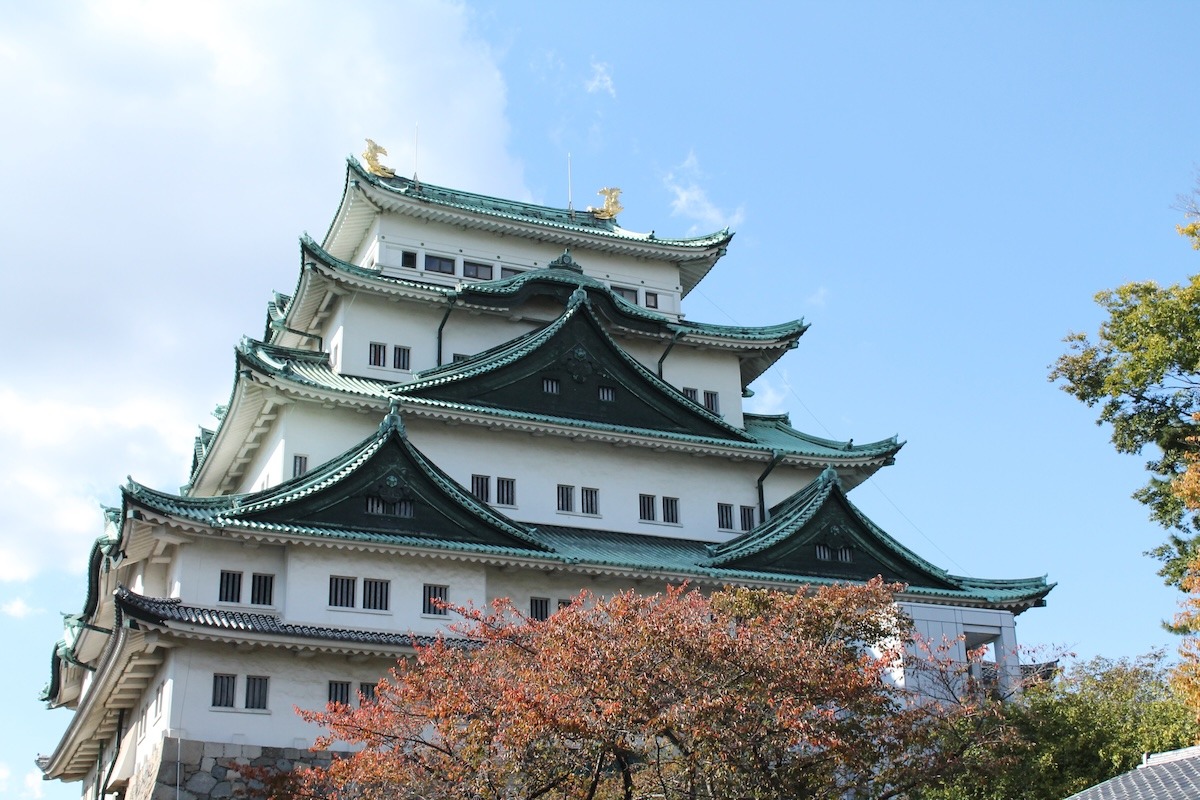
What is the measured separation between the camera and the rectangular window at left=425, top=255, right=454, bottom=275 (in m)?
44.2

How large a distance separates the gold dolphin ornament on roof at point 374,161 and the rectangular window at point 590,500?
498 inches

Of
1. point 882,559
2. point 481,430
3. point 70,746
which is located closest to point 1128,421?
point 882,559

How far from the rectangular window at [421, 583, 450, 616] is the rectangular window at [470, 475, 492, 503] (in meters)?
4.59

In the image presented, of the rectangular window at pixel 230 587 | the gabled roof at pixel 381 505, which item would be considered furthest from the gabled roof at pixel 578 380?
the rectangular window at pixel 230 587

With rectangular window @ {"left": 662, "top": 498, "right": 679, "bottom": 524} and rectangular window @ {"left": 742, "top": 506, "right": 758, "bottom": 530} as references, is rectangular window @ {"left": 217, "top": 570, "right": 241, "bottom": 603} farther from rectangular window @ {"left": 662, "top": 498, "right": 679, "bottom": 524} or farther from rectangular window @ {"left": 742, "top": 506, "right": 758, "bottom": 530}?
rectangular window @ {"left": 742, "top": 506, "right": 758, "bottom": 530}

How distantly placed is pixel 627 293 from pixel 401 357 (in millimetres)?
9022

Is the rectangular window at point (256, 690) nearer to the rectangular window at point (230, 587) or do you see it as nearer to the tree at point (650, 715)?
the rectangular window at point (230, 587)

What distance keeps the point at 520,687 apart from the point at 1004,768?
29.9 feet

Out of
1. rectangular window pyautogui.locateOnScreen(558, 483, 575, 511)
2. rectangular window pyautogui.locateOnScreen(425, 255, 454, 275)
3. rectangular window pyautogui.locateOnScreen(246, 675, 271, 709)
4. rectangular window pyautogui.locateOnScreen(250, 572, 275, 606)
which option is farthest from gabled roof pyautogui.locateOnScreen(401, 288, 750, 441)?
rectangular window pyautogui.locateOnScreen(246, 675, 271, 709)

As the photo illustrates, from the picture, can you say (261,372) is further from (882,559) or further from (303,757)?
(882,559)

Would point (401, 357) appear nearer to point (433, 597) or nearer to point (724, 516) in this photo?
point (433, 597)

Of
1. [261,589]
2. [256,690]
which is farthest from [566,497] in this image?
[256,690]

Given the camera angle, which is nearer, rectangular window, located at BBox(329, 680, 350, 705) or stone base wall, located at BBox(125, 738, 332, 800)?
stone base wall, located at BBox(125, 738, 332, 800)

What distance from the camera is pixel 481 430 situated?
128ft
